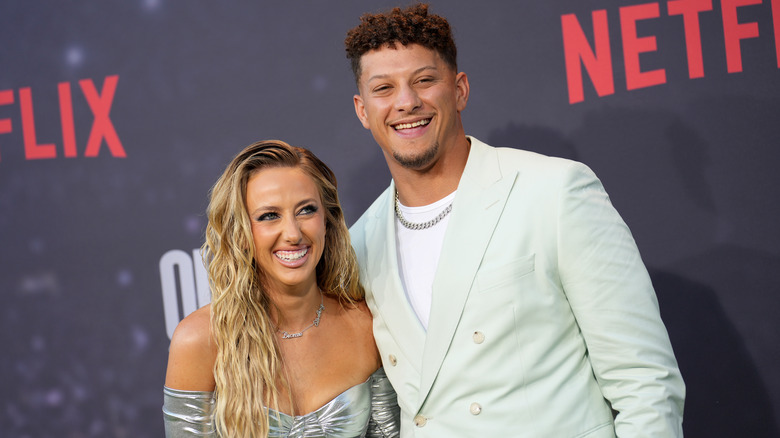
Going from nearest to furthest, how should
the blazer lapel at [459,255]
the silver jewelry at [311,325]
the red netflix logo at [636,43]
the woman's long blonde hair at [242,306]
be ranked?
the blazer lapel at [459,255], the woman's long blonde hair at [242,306], the silver jewelry at [311,325], the red netflix logo at [636,43]

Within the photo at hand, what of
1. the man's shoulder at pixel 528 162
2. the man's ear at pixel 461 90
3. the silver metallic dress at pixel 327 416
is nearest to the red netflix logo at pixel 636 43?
the man's ear at pixel 461 90

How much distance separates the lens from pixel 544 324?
162 cm

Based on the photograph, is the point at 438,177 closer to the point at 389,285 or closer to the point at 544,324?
the point at 389,285

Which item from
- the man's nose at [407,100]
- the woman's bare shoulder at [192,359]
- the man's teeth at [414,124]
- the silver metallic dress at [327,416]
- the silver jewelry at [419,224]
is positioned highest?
the man's nose at [407,100]

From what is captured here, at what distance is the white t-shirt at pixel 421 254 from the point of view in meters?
1.78

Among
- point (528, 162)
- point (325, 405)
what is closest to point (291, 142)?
point (325, 405)

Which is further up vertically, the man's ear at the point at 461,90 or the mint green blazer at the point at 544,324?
the man's ear at the point at 461,90

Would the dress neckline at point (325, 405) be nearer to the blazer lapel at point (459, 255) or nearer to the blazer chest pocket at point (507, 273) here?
the blazer lapel at point (459, 255)

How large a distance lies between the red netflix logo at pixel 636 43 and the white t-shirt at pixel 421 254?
89 centimetres

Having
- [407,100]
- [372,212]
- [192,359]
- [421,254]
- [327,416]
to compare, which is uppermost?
[407,100]

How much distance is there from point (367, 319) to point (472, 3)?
1228 mm

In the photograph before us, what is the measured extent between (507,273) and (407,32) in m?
0.69

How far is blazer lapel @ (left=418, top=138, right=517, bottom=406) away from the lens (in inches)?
64.8

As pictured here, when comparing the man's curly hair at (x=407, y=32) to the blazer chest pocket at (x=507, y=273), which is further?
the man's curly hair at (x=407, y=32)
